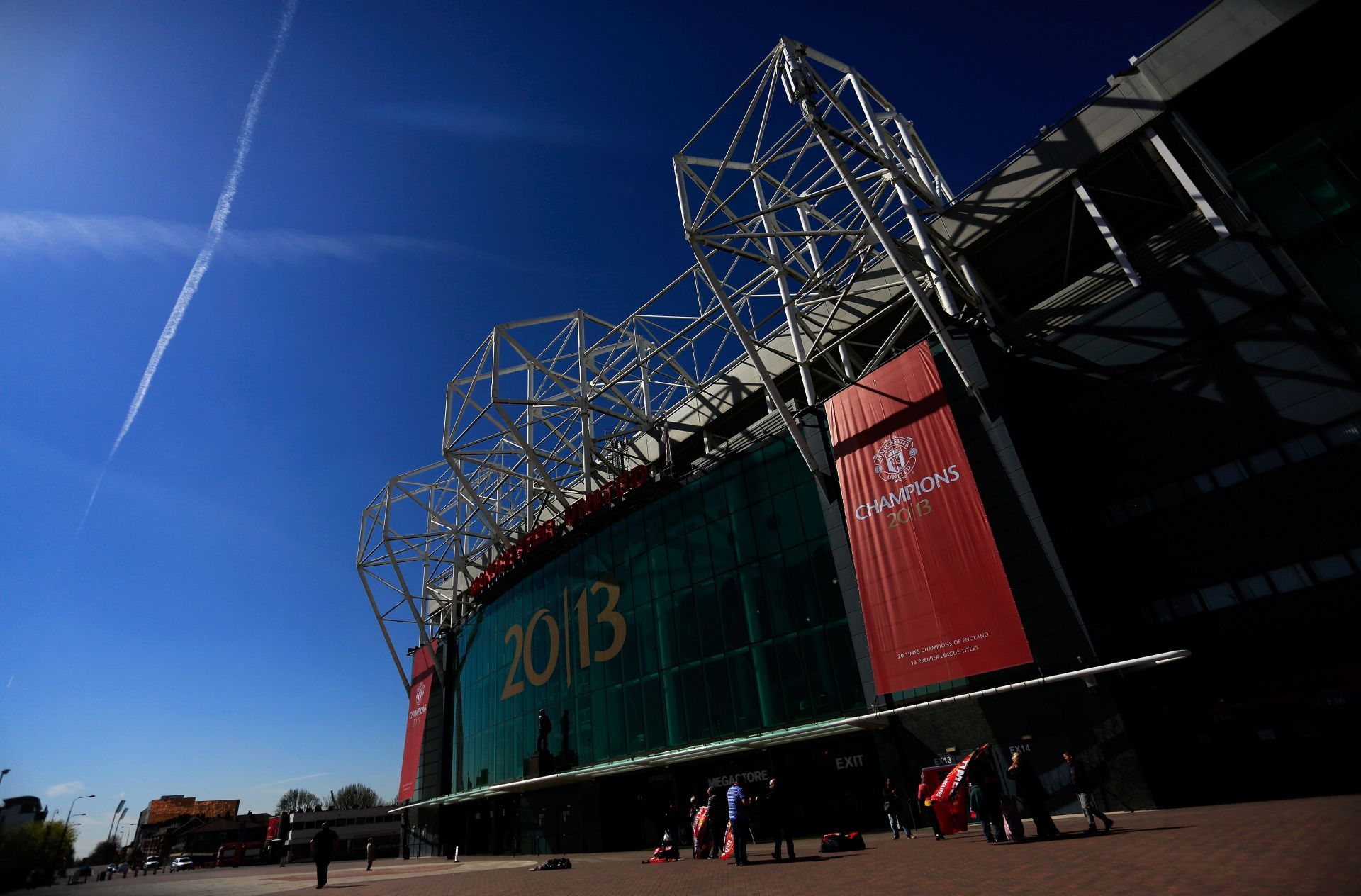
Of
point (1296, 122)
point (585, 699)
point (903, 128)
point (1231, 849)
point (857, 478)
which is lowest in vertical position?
point (1231, 849)

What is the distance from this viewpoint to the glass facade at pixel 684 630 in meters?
25.9

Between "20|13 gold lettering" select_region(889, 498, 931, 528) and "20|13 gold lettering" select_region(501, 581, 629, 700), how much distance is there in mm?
15960

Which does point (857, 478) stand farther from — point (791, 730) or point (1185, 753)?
point (1185, 753)

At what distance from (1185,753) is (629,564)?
23648 millimetres

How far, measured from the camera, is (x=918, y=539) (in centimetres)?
2184

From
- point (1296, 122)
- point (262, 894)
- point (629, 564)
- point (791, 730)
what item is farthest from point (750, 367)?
point (262, 894)

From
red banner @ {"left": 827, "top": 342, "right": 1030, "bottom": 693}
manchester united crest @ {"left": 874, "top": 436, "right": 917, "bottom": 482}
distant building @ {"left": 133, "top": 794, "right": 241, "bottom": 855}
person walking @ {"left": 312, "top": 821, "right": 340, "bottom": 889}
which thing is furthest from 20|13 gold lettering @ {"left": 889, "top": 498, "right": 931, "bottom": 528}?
Result: distant building @ {"left": 133, "top": 794, "right": 241, "bottom": 855}

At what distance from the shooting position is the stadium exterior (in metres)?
17.5

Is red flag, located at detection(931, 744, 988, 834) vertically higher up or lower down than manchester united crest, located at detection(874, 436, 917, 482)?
lower down

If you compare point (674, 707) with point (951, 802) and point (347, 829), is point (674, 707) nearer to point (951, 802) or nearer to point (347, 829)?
point (951, 802)

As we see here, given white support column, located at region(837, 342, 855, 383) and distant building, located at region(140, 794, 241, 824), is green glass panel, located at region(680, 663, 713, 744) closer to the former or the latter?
white support column, located at region(837, 342, 855, 383)

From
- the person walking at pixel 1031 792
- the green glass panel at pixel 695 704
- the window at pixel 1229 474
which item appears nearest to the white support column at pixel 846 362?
the window at pixel 1229 474

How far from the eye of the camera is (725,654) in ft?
92.9

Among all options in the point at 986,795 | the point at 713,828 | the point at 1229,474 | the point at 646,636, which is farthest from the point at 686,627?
the point at 1229,474
